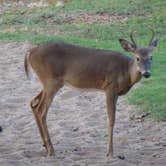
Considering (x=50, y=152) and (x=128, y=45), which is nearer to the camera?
(x=50, y=152)

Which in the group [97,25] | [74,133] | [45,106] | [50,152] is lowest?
[97,25]

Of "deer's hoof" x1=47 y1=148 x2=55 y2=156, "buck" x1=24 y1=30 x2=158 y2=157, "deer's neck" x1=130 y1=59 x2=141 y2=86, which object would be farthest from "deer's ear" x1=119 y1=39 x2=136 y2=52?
"deer's hoof" x1=47 y1=148 x2=55 y2=156

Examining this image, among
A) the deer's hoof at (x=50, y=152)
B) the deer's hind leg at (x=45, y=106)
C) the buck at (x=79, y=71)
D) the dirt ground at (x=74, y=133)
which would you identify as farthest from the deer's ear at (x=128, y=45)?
the deer's hoof at (x=50, y=152)

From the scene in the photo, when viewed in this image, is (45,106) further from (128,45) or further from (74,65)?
(128,45)

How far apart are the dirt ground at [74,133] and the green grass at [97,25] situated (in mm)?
1050

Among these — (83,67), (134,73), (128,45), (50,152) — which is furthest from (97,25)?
(50,152)

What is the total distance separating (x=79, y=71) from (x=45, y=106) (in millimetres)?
582

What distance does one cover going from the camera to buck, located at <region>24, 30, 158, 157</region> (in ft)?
26.9

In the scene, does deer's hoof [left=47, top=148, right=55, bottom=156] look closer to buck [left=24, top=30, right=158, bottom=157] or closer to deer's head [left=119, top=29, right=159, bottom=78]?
buck [left=24, top=30, right=158, bottom=157]

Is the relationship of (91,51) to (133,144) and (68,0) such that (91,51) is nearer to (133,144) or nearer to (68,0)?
(133,144)

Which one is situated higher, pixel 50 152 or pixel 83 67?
pixel 83 67

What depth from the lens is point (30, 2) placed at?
80.3 ft

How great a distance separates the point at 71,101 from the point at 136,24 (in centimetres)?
774

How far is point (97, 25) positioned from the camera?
18203 millimetres
